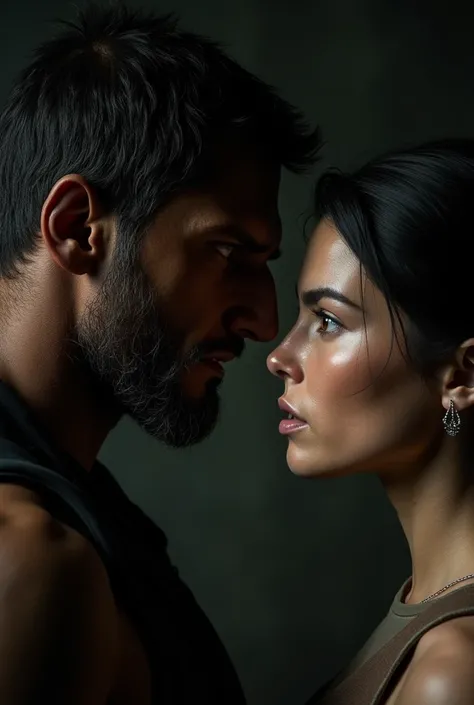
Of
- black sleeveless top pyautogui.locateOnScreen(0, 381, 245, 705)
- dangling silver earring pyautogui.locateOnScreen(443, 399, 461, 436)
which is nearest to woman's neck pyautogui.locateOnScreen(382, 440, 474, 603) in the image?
dangling silver earring pyautogui.locateOnScreen(443, 399, 461, 436)

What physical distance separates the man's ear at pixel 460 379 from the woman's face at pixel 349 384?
0.02 m

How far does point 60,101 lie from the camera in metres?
1.36

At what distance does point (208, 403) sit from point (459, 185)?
46cm

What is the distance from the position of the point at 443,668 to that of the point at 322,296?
0.42 metres

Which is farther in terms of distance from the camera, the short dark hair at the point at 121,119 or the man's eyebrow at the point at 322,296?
the short dark hair at the point at 121,119

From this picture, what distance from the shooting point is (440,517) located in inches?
46.5

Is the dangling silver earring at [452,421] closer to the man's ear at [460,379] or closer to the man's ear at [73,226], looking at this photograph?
the man's ear at [460,379]

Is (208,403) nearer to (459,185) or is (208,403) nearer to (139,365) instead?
(139,365)

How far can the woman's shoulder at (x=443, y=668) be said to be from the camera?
98 cm

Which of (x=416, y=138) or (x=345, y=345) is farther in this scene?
(x=416, y=138)

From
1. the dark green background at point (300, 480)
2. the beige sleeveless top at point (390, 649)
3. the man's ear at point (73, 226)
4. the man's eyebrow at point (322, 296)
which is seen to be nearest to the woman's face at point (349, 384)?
the man's eyebrow at point (322, 296)

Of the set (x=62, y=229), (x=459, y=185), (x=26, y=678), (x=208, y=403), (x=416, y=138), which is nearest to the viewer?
(x=26, y=678)

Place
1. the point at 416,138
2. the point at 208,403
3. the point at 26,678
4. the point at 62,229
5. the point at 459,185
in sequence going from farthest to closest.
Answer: the point at 416,138 < the point at 208,403 < the point at 62,229 < the point at 459,185 < the point at 26,678

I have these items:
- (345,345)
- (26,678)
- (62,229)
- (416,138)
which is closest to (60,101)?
(62,229)
